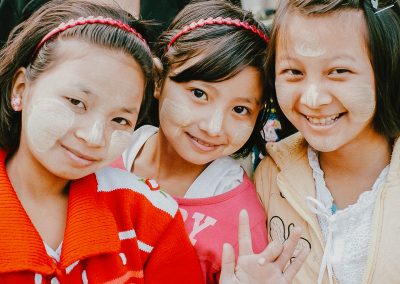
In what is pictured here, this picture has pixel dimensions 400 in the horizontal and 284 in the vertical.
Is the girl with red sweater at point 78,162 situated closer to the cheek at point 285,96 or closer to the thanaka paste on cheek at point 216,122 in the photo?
the thanaka paste on cheek at point 216,122

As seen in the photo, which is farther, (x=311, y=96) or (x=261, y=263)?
(x=311, y=96)

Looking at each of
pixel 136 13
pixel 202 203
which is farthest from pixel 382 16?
pixel 136 13

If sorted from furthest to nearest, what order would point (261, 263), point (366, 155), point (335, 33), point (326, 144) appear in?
point (366, 155)
point (326, 144)
point (335, 33)
point (261, 263)

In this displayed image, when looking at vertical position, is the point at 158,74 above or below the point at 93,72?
below

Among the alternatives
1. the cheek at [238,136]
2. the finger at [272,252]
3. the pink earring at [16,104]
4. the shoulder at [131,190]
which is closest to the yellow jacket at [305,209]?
the cheek at [238,136]

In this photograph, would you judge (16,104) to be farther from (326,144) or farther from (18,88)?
(326,144)

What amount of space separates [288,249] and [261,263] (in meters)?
0.09

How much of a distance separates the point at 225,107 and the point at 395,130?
0.54m

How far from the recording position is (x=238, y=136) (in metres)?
1.73

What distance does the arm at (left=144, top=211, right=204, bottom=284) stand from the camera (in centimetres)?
151

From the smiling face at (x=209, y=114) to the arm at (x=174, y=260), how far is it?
0.27 meters

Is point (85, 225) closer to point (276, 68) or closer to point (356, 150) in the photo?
point (276, 68)

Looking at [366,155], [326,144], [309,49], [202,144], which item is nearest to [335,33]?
[309,49]

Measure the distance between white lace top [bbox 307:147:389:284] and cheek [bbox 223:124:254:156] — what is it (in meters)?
0.29
